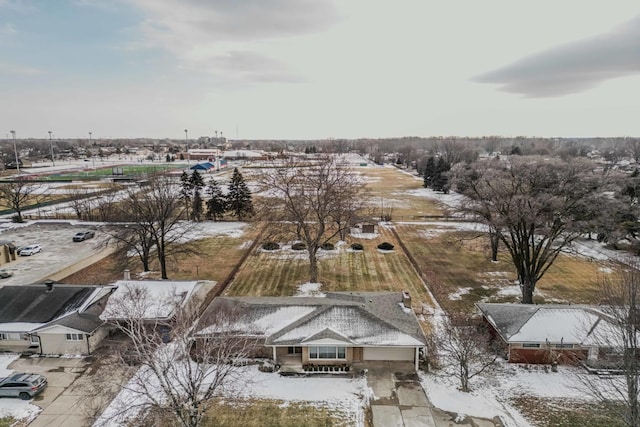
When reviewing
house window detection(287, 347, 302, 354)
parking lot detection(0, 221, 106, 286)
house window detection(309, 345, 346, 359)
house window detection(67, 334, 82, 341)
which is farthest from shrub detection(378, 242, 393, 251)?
house window detection(67, 334, 82, 341)

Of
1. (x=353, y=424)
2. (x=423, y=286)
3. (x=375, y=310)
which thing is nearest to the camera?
(x=353, y=424)

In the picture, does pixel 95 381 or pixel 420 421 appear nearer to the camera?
pixel 420 421

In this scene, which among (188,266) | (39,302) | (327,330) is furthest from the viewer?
(188,266)

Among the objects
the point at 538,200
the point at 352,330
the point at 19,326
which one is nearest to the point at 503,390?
the point at 352,330

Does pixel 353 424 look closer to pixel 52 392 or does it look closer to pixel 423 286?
pixel 52 392

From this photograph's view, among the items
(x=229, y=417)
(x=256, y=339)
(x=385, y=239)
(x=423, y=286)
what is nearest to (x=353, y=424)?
(x=229, y=417)

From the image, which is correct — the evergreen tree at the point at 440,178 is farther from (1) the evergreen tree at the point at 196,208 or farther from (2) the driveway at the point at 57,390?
(2) the driveway at the point at 57,390

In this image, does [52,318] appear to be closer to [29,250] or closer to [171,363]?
[171,363]
